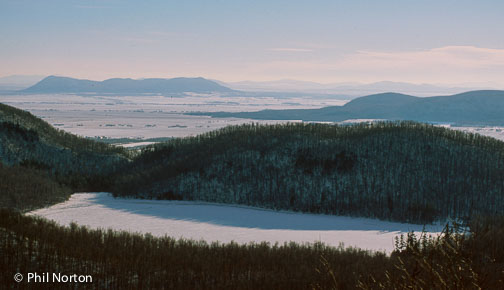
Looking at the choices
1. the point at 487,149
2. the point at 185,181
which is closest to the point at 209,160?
the point at 185,181

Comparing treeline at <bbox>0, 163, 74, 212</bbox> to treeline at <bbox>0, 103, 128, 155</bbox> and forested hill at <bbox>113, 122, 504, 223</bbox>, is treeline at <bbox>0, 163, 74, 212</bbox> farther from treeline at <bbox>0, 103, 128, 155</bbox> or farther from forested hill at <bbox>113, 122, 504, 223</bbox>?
treeline at <bbox>0, 103, 128, 155</bbox>

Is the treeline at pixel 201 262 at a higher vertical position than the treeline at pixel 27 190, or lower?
higher

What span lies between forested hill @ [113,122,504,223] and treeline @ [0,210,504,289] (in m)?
16.5

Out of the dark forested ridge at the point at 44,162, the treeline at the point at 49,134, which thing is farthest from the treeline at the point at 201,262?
the treeline at the point at 49,134

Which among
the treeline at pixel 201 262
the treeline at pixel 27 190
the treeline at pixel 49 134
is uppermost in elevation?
the treeline at pixel 49 134

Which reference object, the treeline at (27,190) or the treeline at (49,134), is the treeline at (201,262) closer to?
the treeline at (27,190)

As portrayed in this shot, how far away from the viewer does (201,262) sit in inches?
678

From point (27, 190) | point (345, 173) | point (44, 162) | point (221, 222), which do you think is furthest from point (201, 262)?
point (44, 162)

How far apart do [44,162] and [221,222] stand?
2547 cm

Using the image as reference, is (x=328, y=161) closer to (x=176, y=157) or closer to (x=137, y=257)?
(x=176, y=157)

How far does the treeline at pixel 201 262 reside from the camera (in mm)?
14258

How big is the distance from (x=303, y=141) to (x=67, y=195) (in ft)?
74.7

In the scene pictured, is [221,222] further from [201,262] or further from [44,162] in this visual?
[44,162]

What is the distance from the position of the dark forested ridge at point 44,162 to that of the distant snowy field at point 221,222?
282cm
